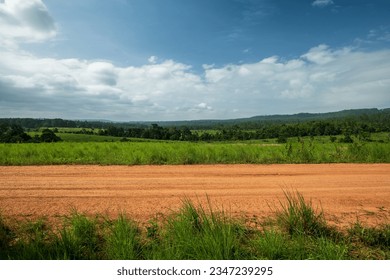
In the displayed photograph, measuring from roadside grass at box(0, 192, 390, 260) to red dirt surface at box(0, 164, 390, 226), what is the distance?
0.51 metres

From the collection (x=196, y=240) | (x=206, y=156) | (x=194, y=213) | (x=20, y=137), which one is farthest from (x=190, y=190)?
(x=20, y=137)

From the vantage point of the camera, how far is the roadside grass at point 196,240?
3.17m

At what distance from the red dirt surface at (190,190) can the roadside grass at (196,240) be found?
0.51 m

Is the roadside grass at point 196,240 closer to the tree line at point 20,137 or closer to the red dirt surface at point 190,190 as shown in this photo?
the red dirt surface at point 190,190

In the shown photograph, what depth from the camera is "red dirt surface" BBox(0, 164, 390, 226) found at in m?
5.12

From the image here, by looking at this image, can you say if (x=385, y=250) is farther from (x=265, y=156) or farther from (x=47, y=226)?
(x=265, y=156)

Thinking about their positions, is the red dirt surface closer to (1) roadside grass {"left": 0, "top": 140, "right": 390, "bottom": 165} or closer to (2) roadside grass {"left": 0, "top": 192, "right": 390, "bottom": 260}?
(2) roadside grass {"left": 0, "top": 192, "right": 390, "bottom": 260}

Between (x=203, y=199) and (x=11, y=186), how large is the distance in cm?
568

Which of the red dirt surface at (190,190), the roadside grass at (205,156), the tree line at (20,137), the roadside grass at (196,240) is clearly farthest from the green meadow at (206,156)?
the tree line at (20,137)

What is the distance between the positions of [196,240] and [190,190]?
3.41 m

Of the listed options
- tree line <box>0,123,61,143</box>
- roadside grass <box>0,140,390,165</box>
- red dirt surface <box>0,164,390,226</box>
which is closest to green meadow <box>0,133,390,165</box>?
roadside grass <box>0,140,390,165</box>
